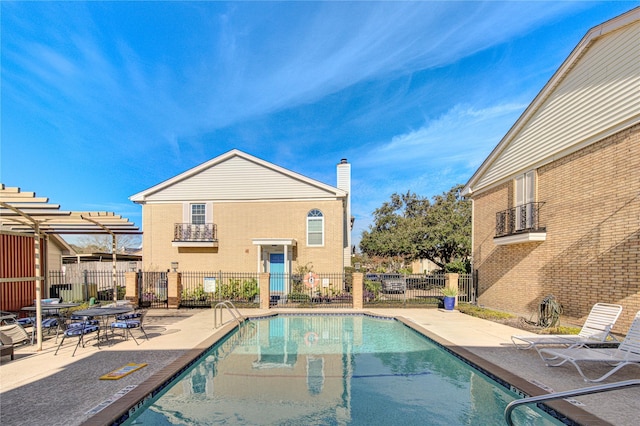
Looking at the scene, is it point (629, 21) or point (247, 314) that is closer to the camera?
point (629, 21)

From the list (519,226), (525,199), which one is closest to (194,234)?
(519,226)

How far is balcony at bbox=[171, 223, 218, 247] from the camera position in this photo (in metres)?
17.7

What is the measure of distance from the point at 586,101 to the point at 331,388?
10.6 meters

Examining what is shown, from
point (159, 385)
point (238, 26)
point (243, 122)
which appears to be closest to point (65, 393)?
point (159, 385)

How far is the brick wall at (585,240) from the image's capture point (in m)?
7.71

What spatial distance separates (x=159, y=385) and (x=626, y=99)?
12402mm

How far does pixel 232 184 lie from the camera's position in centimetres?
1831

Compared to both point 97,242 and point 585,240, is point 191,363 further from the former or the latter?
point 97,242

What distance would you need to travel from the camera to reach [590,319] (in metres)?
7.30

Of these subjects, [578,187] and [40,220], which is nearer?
[40,220]

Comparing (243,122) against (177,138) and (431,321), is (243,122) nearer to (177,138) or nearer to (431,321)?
(177,138)

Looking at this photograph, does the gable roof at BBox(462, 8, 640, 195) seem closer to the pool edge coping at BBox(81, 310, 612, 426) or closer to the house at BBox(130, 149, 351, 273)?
the pool edge coping at BBox(81, 310, 612, 426)

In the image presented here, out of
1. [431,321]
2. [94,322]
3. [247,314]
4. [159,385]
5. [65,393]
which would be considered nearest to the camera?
[65,393]

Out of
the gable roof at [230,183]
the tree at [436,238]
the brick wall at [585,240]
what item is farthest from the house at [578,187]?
the gable roof at [230,183]
